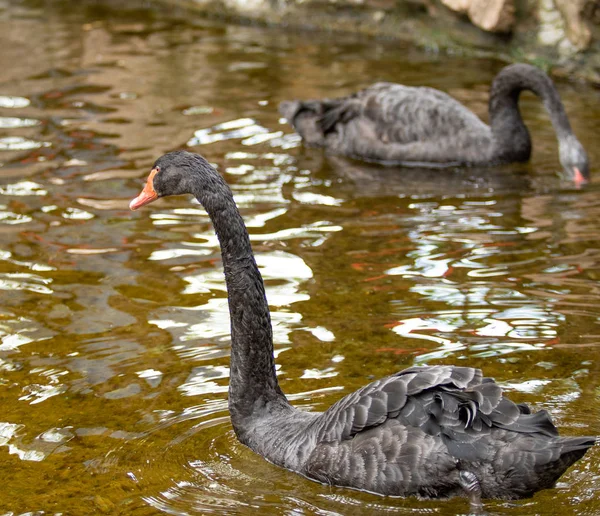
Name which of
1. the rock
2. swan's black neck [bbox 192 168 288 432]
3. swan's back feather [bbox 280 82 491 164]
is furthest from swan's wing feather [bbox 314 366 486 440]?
the rock

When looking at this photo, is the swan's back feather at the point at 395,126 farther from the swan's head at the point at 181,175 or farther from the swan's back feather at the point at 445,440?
the swan's back feather at the point at 445,440

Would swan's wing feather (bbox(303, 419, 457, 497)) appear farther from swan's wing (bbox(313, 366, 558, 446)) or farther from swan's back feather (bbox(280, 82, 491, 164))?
swan's back feather (bbox(280, 82, 491, 164))

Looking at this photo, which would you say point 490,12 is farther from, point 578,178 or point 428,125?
point 578,178

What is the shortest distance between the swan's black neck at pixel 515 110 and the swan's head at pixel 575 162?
156 mm

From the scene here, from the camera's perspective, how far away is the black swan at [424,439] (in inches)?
144

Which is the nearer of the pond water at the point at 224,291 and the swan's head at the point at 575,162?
the pond water at the point at 224,291

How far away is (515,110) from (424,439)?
522 centimetres

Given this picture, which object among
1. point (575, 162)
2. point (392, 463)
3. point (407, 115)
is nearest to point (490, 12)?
point (407, 115)

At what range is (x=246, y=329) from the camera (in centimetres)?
432

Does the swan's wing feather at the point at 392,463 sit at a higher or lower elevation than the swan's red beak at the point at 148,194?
lower

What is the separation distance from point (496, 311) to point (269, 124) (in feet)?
14.4

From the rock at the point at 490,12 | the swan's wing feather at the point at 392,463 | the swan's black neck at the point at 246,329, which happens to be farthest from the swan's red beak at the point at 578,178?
the swan's wing feather at the point at 392,463

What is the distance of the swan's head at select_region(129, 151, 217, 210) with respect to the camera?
422cm

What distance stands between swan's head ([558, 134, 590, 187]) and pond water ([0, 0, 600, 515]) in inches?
6.3
